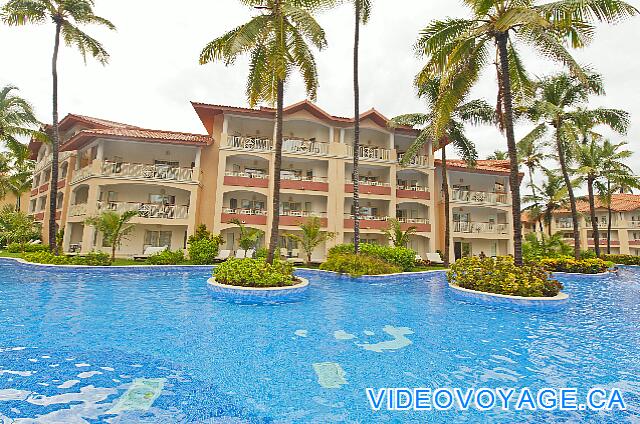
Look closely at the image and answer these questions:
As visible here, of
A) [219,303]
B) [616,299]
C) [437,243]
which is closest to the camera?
[219,303]

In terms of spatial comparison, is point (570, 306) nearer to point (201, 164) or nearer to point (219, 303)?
point (219, 303)

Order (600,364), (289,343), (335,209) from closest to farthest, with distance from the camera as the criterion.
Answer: (600,364) → (289,343) → (335,209)

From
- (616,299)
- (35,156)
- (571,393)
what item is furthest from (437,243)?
(35,156)

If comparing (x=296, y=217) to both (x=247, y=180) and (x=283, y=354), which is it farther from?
(x=283, y=354)

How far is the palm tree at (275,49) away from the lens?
1254 centimetres

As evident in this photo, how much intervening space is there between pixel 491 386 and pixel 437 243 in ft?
86.7

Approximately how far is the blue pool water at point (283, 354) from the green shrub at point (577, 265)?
33.7 ft

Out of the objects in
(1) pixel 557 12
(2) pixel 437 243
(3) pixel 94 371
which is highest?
(1) pixel 557 12

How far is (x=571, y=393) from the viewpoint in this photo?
5035 mm

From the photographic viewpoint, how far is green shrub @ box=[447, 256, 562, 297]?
11.5m

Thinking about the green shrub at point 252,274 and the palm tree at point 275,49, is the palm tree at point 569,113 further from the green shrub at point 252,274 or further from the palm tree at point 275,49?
the green shrub at point 252,274

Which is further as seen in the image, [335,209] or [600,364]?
[335,209]

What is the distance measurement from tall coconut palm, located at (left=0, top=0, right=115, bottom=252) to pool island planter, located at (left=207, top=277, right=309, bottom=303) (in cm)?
1457

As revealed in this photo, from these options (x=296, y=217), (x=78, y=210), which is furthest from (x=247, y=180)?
(x=78, y=210)
